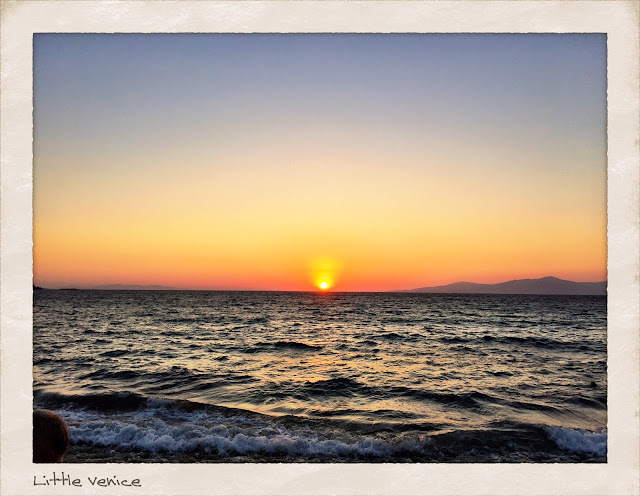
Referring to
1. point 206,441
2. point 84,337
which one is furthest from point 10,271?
point 84,337

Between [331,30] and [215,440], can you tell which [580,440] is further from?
[331,30]

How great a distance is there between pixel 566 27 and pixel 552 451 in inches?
170

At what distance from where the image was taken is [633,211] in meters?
2.95

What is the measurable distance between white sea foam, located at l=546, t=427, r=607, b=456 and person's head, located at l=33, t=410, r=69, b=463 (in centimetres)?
496

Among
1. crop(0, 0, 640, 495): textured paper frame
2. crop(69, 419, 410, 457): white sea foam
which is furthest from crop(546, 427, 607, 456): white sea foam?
crop(0, 0, 640, 495): textured paper frame

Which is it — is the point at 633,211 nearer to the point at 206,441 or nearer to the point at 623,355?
the point at 623,355

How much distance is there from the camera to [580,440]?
5.19m

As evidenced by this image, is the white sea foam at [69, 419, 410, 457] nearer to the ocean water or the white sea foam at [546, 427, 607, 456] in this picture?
the ocean water

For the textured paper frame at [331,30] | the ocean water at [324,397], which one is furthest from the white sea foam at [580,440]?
the textured paper frame at [331,30]

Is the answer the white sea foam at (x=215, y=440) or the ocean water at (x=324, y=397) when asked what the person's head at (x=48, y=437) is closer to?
the ocean water at (x=324, y=397)

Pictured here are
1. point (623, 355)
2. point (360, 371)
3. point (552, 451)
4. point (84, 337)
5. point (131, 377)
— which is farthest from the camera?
point (84, 337)

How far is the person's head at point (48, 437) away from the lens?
9.43 feet

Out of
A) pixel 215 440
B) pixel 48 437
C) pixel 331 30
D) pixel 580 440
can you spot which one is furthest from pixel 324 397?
pixel 331 30

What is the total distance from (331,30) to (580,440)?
5.10 metres
